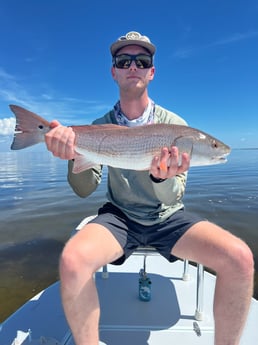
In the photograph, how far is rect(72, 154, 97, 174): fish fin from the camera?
320cm

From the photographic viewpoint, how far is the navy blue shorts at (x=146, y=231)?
296cm

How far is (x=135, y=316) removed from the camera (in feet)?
11.0

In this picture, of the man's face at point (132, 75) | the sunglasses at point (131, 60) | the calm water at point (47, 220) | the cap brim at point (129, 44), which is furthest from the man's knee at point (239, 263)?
the calm water at point (47, 220)

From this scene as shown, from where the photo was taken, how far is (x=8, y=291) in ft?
17.8

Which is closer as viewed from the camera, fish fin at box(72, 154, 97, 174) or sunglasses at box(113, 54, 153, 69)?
fish fin at box(72, 154, 97, 174)

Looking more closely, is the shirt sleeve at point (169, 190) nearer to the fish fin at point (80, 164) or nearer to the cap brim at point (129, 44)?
the fish fin at point (80, 164)

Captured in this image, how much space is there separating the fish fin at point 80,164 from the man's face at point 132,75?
1.02 metres

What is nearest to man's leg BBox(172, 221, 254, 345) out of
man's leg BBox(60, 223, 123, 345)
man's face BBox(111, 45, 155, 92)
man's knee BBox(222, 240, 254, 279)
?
man's knee BBox(222, 240, 254, 279)

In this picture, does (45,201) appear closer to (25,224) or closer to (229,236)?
(25,224)

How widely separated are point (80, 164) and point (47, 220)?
6.91 metres

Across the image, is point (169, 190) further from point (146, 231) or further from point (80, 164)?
point (80, 164)

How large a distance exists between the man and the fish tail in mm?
→ 140

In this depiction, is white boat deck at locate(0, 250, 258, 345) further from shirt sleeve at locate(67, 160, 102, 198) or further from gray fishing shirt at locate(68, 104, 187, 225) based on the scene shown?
shirt sleeve at locate(67, 160, 102, 198)

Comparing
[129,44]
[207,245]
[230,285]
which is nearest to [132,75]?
[129,44]
